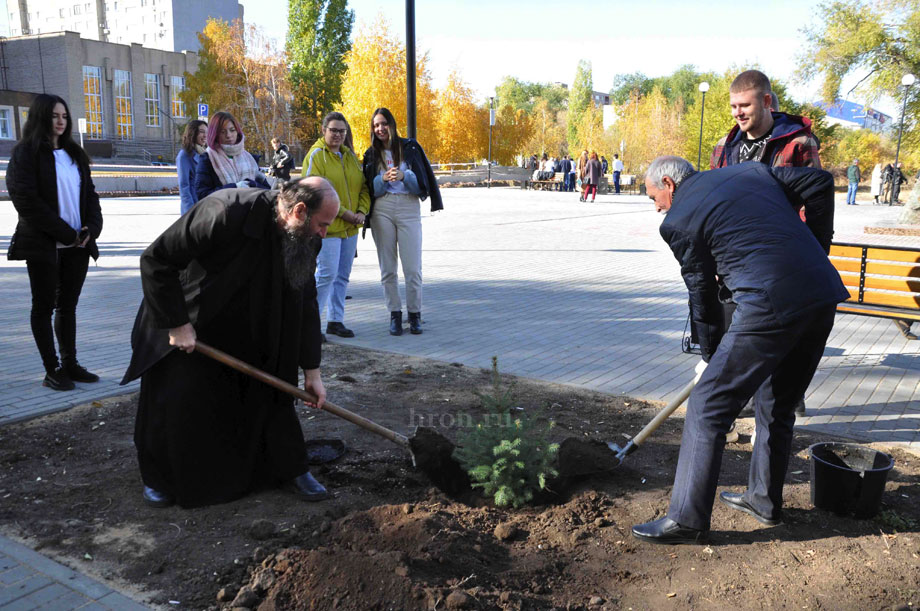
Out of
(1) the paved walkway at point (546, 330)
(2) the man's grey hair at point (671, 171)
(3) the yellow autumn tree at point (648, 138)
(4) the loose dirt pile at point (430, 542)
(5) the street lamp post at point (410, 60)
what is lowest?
(4) the loose dirt pile at point (430, 542)

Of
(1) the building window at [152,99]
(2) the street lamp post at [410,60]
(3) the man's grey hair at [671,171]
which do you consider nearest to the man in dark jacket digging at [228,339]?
(3) the man's grey hair at [671,171]

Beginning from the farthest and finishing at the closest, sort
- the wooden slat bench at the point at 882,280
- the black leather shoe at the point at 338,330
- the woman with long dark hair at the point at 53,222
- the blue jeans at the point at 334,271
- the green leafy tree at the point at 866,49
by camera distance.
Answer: the green leafy tree at the point at 866,49 → the black leather shoe at the point at 338,330 → the blue jeans at the point at 334,271 → the wooden slat bench at the point at 882,280 → the woman with long dark hair at the point at 53,222

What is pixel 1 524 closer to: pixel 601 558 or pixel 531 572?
pixel 531 572

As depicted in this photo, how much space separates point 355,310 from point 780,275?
5.89 metres

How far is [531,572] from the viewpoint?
9.92ft

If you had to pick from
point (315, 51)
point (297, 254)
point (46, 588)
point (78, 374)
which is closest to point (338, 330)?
point (78, 374)

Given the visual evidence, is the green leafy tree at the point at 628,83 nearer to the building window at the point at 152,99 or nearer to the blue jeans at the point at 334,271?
the building window at the point at 152,99

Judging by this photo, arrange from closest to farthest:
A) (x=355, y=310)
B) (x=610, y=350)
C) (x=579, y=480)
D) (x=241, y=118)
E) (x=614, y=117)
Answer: (x=579, y=480), (x=610, y=350), (x=355, y=310), (x=241, y=118), (x=614, y=117)

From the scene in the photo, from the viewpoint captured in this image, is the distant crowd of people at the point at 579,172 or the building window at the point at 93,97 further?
the building window at the point at 93,97

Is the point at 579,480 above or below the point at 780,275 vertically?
below

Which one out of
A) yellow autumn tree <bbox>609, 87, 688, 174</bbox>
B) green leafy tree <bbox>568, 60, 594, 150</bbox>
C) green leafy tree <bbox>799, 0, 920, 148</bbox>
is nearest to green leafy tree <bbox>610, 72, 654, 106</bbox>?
green leafy tree <bbox>568, 60, 594, 150</bbox>

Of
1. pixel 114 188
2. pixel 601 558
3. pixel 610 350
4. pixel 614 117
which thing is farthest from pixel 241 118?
pixel 601 558

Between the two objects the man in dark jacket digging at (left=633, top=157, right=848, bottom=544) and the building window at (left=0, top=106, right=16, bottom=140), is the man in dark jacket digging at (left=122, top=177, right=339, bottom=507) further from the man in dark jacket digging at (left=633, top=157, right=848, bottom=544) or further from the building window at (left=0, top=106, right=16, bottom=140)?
the building window at (left=0, top=106, right=16, bottom=140)

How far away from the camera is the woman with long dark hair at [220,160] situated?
5997mm
